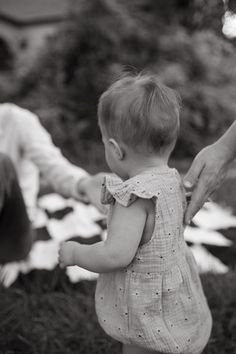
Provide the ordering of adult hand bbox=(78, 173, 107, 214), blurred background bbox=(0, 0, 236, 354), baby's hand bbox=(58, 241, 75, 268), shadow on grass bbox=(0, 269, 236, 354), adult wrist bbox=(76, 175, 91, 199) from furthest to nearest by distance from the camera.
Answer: blurred background bbox=(0, 0, 236, 354)
adult wrist bbox=(76, 175, 91, 199)
adult hand bbox=(78, 173, 107, 214)
shadow on grass bbox=(0, 269, 236, 354)
baby's hand bbox=(58, 241, 75, 268)

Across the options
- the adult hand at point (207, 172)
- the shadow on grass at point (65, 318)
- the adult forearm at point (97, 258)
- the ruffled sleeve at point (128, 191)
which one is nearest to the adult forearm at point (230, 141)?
the adult hand at point (207, 172)

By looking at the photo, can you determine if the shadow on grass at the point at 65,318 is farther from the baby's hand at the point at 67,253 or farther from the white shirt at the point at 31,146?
the baby's hand at the point at 67,253

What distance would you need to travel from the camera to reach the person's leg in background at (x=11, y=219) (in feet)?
6.51

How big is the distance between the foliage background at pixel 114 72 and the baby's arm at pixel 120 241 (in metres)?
4.26

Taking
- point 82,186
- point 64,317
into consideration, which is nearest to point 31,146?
point 82,186

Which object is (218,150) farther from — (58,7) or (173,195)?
(58,7)

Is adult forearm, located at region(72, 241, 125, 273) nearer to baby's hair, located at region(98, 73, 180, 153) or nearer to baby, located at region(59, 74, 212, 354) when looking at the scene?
baby, located at region(59, 74, 212, 354)

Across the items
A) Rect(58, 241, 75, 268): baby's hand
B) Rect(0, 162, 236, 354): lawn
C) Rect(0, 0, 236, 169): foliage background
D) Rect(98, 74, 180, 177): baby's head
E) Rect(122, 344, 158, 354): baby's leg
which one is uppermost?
Rect(98, 74, 180, 177): baby's head

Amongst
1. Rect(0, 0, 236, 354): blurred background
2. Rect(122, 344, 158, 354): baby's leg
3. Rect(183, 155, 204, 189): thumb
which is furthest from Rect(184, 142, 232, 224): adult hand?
Rect(0, 0, 236, 354): blurred background

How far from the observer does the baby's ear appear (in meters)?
1.18

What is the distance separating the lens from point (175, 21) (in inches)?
241

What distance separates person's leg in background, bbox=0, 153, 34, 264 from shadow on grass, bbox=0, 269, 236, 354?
16cm

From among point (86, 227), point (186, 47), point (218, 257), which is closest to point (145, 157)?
point (218, 257)

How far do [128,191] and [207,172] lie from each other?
12.3 inches
